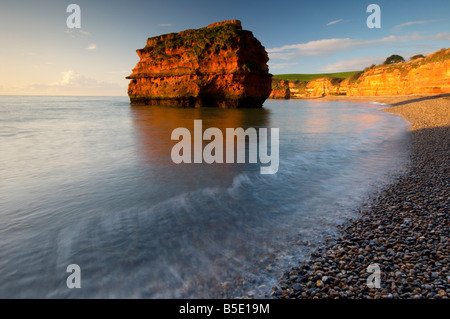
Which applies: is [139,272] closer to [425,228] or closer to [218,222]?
[218,222]

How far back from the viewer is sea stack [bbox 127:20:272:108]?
148ft

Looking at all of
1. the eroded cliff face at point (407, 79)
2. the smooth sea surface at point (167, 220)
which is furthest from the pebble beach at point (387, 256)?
the eroded cliff face at point (407, 79)

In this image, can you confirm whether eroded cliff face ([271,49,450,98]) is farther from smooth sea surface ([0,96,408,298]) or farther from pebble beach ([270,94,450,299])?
pebble beach ([270,94,450,299])

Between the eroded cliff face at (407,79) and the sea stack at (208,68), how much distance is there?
46.5 metres

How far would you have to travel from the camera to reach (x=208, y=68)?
4728 cm

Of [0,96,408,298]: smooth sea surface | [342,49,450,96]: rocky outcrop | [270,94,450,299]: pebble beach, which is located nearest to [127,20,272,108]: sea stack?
[0,96,408,298]: smooth sea surface

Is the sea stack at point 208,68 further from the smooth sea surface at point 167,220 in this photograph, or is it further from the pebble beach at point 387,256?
the pebble beach at point 387,256

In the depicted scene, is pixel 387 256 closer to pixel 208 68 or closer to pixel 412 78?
pixel 208 68

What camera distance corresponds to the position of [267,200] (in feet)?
23.1

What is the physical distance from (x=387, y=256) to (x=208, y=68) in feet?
158

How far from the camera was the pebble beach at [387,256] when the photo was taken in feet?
10.9

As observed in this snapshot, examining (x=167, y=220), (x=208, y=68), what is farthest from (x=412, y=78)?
(x=167, y=220)

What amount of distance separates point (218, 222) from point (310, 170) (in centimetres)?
589

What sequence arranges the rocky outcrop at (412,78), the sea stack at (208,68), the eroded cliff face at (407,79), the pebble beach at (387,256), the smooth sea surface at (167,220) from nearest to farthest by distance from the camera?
1. the pebble beach at (387,256)
2. the smooth sea surface at (167,220)
3. the sea stack at (208,68)
4. the rocky outcrop at (412,78)
5. the eroded cliff face at (407,79)
